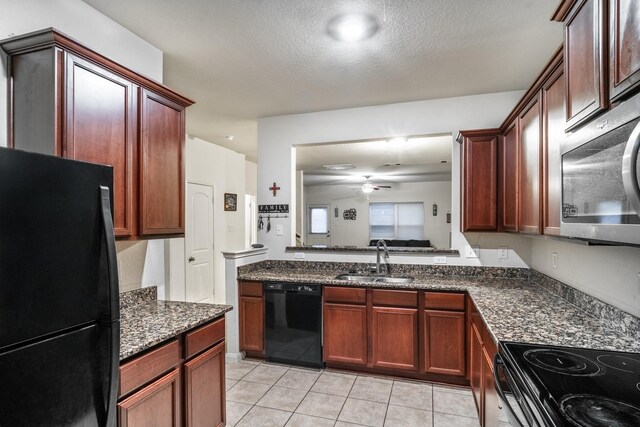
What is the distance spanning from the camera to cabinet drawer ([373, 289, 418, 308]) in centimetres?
301

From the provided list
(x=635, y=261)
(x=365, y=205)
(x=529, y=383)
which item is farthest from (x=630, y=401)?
(x=365, y=205)

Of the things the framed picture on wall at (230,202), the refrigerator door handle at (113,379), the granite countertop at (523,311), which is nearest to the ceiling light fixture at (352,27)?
the granite countertop at (523,311)

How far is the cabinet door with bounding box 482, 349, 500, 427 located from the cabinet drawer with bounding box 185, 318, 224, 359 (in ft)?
5.01

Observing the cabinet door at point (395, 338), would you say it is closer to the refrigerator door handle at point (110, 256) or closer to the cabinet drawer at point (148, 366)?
the cabinet drawer at point (148, 366)

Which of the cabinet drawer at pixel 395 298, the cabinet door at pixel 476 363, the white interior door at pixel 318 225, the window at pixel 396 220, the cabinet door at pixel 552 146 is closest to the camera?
the cabinet door at pixel 552 146

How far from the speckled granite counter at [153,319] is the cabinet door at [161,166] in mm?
475

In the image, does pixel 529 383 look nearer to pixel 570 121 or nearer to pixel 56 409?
pixel 570 121

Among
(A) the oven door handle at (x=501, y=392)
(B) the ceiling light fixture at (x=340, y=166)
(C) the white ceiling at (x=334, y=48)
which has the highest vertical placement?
(C) the white ceiling at (x=334, y=48)

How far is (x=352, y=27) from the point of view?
7.19ft

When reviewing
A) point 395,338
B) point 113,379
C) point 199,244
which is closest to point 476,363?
point 395,338

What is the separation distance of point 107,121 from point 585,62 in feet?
6.89

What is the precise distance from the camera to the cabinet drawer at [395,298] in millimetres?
3008

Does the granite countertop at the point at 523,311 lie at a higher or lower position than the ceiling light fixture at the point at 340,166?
lower

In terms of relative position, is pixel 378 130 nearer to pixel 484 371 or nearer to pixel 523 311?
pixel 523 311
